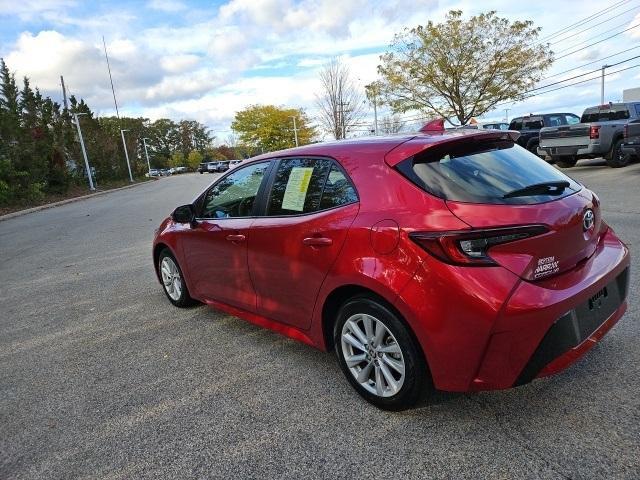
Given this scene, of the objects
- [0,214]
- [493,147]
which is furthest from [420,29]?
[493,147]

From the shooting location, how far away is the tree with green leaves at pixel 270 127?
7544cm

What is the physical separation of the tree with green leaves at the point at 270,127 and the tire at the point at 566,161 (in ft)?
187

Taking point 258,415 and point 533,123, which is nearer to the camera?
point 258,415

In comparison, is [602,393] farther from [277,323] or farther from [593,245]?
[277,323]

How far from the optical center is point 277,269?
3387 millimetres

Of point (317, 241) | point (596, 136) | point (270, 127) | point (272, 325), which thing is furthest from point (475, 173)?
point (270, 127)

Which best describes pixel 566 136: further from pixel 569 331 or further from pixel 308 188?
pixel 569 331

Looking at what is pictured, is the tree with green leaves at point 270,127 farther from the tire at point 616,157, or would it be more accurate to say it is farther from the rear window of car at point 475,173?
the rear window of car at point 475,173

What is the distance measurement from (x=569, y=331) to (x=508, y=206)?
69 centimetres

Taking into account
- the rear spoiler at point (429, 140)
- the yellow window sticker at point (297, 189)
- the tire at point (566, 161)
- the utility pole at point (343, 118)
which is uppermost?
the utility pole at point (343, 118)

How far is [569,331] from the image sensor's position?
2.45m

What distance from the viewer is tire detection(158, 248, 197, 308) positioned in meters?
4.95

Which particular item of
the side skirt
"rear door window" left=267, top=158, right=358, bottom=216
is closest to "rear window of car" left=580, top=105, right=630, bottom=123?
"rear door window" left=267, top=158, right=358, bottom=216

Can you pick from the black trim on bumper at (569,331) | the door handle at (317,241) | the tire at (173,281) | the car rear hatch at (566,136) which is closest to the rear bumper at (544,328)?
the black trim on bumper at (569,331)
